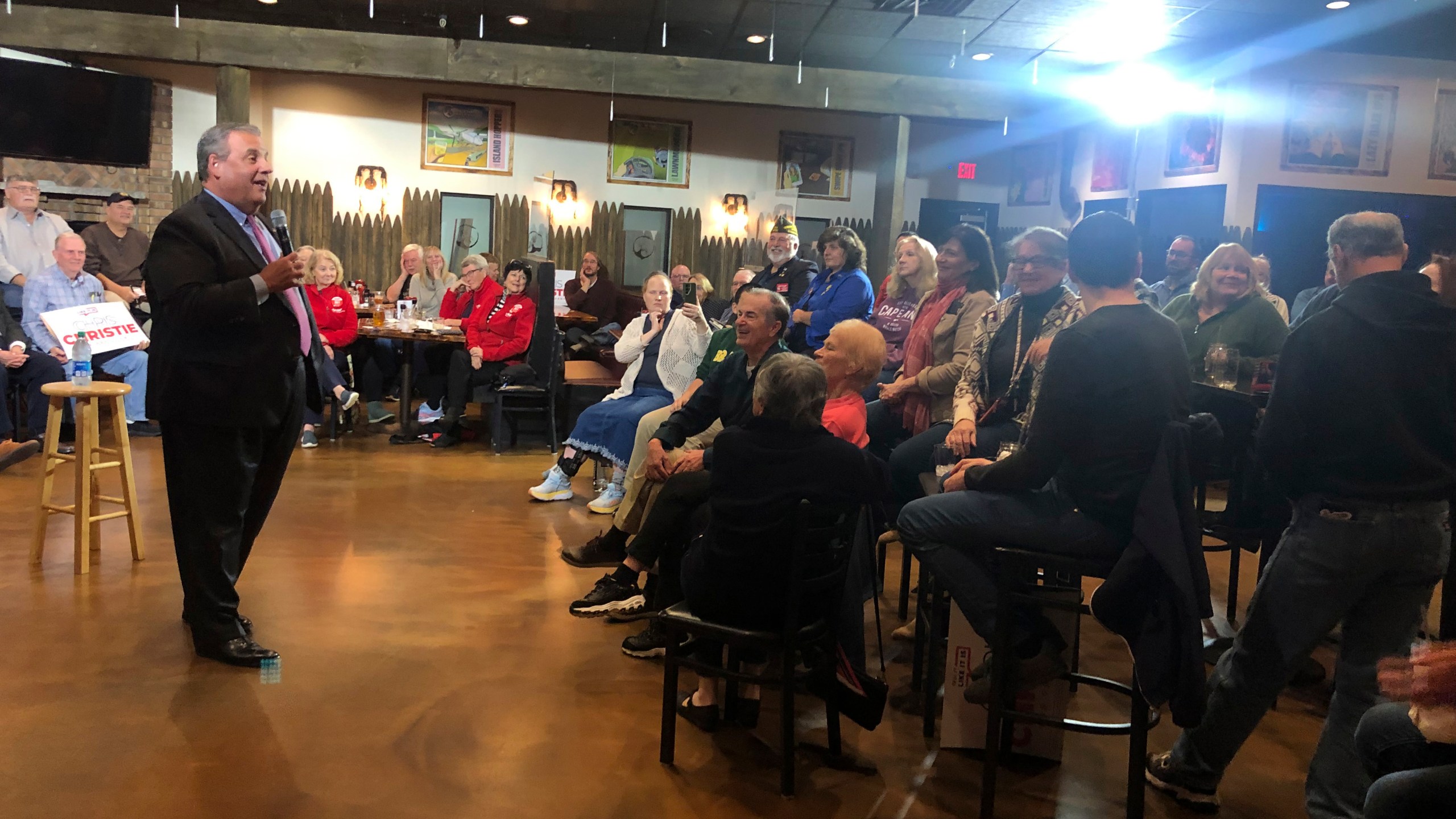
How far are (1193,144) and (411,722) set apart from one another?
330 inches

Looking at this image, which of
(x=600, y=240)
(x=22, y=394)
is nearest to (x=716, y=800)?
(x=22, y=394)

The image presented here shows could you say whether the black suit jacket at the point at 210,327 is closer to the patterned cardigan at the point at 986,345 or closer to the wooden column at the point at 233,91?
the patterned cardigan at the point at 986,345

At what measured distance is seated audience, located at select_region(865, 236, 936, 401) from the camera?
4.34 meters

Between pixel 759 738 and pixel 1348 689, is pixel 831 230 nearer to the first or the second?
pixel 759 738

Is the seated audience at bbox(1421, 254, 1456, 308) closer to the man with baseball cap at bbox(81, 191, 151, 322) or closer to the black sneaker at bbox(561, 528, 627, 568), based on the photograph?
the black sneaker at bbox(561, 528, 627, 568)

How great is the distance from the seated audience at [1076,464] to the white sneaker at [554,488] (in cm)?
312

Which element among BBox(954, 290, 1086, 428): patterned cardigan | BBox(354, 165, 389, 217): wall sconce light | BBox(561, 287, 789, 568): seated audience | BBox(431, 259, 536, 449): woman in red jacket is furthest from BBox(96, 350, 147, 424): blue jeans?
BBox(954, 290, 1086, 428): patterned cardigan

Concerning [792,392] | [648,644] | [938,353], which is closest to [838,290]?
[938,353]

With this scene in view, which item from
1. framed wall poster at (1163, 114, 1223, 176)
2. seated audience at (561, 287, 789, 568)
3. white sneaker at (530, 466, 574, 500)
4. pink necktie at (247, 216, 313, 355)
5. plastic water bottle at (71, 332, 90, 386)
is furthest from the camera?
framed wall poster at (1163, 114, 1223, 176)

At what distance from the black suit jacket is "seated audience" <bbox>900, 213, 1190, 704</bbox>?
1.88 meters

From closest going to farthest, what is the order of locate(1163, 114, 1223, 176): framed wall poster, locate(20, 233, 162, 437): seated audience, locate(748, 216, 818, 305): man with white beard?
locate(748, 216, 818, 305): man with white beard
locate(20, 233, 162, 437): seated audience
locate(1163, 114, 1223, 176): framed wall poster

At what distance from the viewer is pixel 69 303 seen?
6.50 metres

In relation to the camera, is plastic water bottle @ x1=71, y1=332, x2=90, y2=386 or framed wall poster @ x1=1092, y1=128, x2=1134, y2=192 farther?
framed wall poster @ x1=1092, y1=128, x2=1134, y2=192

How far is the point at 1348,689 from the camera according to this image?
7.32ft
